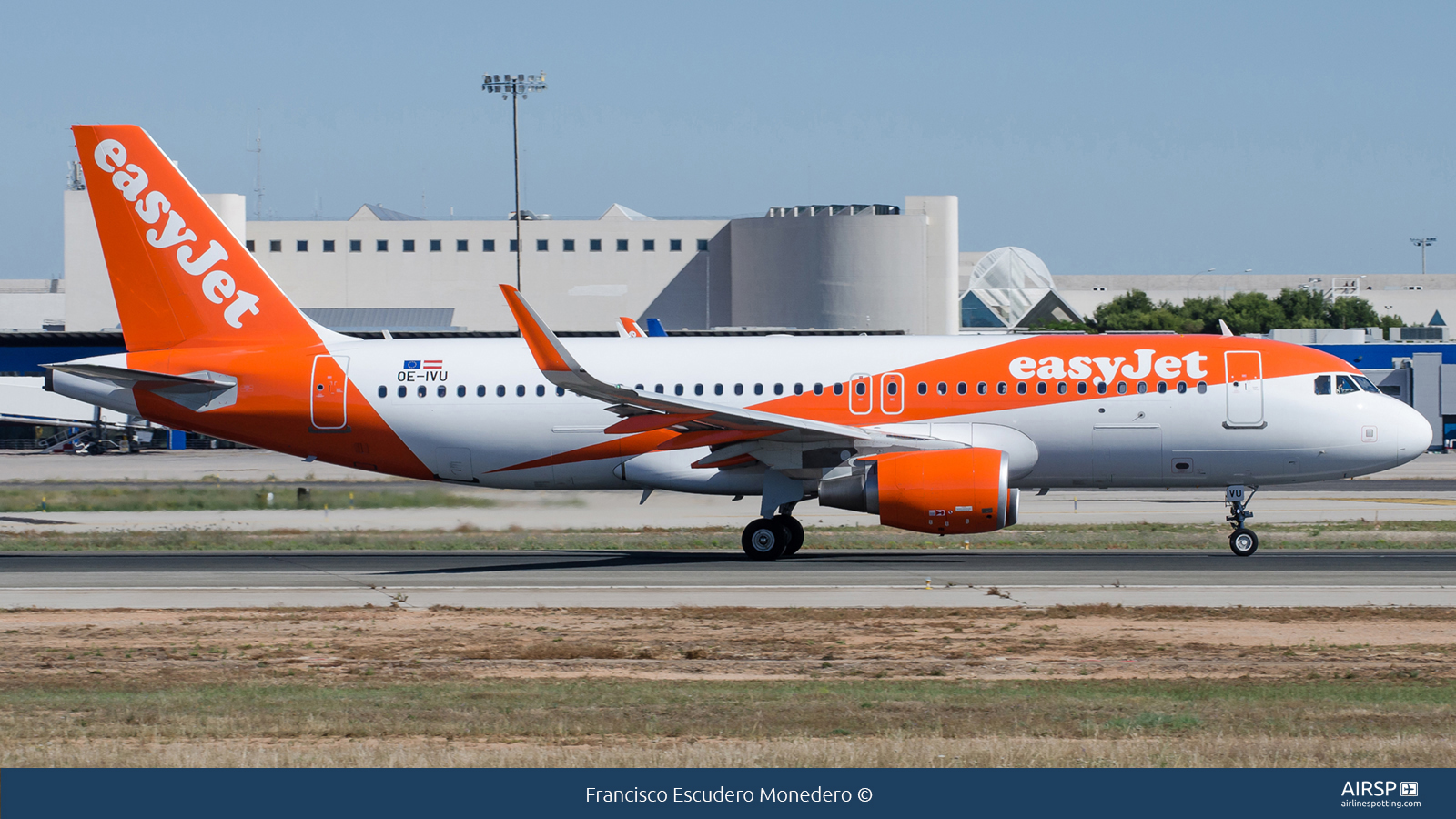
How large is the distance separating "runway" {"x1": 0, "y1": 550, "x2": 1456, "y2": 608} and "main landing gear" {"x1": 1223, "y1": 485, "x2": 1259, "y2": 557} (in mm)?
405

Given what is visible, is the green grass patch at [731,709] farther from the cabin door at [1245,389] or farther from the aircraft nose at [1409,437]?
the aircraft nose at [1409,437]

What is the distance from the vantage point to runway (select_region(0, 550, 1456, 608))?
21625 millimetres

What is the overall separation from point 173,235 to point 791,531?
13754 millimetres

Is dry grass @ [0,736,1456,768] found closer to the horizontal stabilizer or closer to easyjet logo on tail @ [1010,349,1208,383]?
easyjet logo on tail @ [1010,349,1208,383]

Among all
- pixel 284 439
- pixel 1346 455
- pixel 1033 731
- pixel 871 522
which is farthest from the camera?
pixel 871 522

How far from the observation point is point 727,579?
80.2 ft

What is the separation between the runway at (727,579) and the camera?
21.6 meters

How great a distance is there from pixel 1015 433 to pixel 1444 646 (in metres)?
11.3

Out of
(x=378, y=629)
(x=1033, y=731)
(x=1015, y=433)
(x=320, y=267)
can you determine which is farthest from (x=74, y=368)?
(x=320, y=267)

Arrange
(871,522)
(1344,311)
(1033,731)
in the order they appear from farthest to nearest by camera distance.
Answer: (1344,311) < (871,522) < (1033,731)

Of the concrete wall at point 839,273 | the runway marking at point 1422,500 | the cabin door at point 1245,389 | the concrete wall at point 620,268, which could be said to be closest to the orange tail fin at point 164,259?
the cabin door at point 1245,389

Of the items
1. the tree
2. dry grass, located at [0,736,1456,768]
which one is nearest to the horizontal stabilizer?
dry grass, located at [0,736,1456,768]

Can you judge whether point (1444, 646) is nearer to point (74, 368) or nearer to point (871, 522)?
point (871, 522)

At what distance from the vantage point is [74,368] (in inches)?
1121
